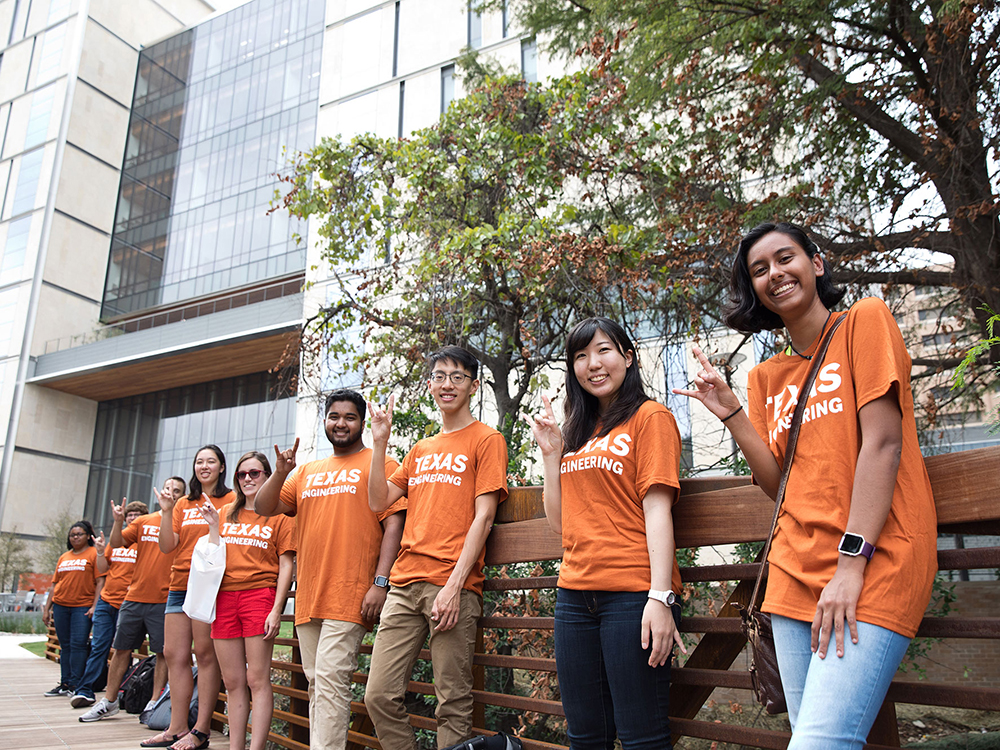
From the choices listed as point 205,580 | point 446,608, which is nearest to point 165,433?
point 205,580

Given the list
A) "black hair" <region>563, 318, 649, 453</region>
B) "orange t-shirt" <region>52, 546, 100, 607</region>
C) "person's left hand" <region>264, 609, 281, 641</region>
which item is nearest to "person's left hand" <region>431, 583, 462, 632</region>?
"black hair" <region>563, 318, 649, 453</region>

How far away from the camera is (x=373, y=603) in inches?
137

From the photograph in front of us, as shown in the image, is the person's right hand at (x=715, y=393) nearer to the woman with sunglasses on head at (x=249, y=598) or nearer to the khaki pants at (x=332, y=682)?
the khaki pants at (x=332, y=682)

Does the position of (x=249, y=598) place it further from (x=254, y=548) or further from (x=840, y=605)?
(x=840, y=605)

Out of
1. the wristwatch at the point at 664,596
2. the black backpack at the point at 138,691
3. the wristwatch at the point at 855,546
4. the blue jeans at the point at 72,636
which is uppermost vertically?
the wristwatch at the point at 855,546

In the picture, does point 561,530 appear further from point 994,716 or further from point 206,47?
point 206,47

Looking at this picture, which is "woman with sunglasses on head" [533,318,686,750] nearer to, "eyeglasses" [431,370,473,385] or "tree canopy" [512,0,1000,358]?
"eyeglasses" [431,370,473,385]

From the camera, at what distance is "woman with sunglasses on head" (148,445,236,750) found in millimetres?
4762

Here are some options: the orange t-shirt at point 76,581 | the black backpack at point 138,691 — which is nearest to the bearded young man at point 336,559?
the black backpack at point 138,691

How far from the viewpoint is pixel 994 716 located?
7.66 meters

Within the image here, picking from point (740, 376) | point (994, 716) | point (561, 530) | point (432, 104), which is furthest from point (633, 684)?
point (432, 104)

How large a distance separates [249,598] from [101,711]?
3038 mm

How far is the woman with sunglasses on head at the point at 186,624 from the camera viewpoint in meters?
4.76

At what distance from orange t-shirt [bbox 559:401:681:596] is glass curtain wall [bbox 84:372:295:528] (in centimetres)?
2903
